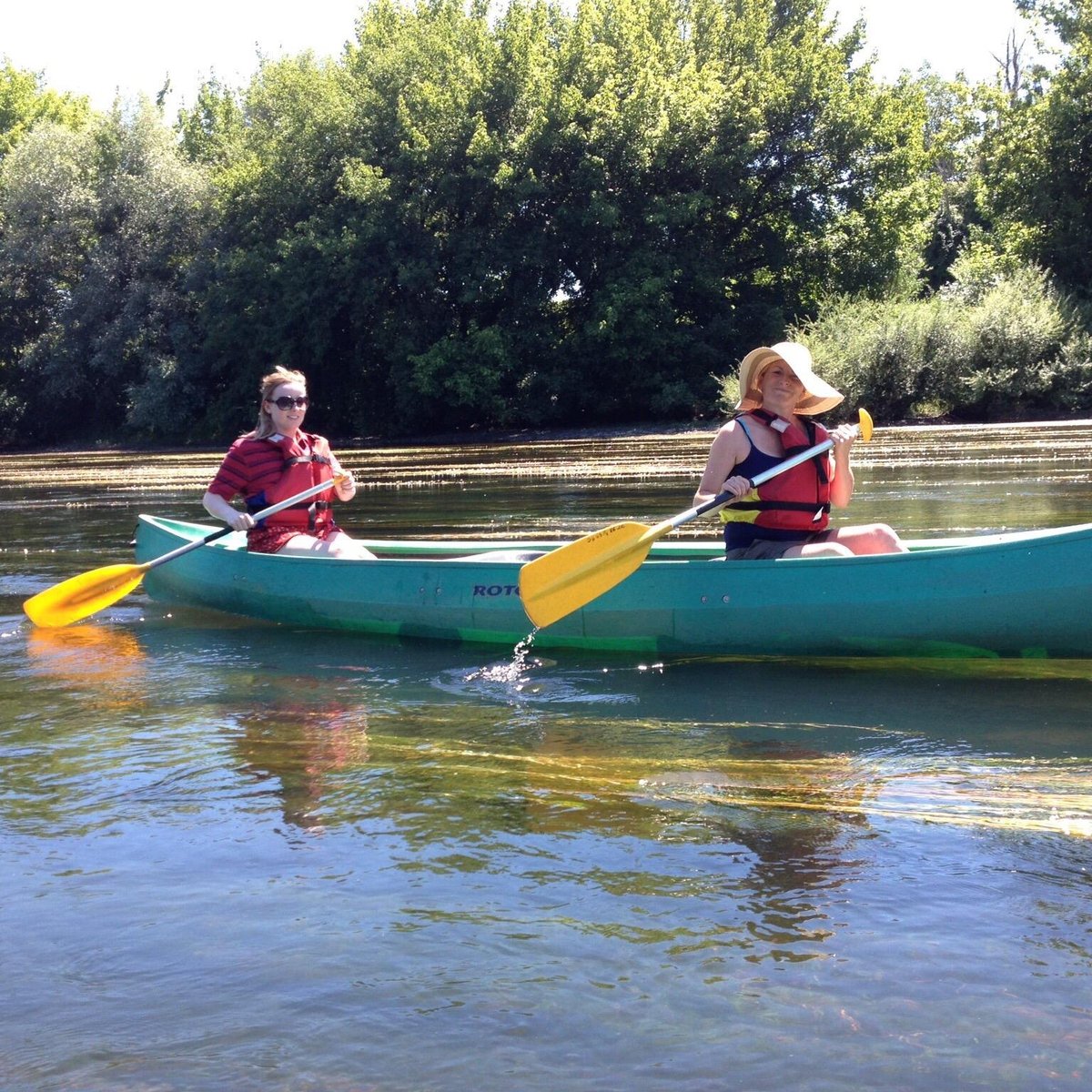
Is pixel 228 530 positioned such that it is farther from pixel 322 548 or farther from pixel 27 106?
pixel 27 106

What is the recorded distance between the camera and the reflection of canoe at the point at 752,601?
4.57 m

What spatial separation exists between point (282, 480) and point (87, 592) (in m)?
1.28

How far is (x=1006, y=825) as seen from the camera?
3.19 metres

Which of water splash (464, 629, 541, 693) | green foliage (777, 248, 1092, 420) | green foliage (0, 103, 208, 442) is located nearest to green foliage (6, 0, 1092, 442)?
green foliage (0, 103, 208, 442)

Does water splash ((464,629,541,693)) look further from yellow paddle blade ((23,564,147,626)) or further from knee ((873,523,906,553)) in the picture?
yellow paddle blade ((23,564,147,626))

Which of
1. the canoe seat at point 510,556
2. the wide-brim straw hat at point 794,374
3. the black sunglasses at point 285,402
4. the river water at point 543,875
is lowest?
the river water at point 543,875

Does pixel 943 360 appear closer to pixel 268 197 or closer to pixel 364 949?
pixel 268 197

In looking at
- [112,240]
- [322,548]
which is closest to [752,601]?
[322,548]

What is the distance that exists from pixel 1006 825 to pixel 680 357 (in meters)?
23.7

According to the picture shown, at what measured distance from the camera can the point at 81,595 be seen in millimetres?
6949

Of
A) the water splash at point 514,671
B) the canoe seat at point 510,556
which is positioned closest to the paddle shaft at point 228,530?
the canoe seat at point 510,556

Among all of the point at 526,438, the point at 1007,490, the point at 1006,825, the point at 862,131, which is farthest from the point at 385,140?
the point at 1006,825

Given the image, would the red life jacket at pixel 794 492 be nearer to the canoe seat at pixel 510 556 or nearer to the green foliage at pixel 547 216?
the canoe seat at pixel 510 556

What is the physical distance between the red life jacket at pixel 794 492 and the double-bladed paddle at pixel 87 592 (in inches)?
112
